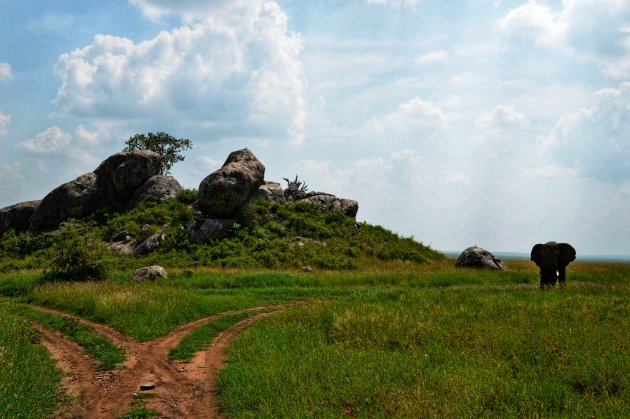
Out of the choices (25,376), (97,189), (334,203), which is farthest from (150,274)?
(334,203)

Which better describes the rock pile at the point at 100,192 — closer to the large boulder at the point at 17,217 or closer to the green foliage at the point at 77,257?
the large boulder at the point at 17,217

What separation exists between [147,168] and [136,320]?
4201 cm

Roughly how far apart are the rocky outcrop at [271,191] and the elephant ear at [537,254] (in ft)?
109

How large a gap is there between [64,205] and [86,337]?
42.4m

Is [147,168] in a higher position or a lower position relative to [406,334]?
higher

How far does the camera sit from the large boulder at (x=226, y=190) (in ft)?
146

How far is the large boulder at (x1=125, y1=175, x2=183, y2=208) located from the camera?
176ft

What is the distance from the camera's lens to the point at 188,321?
18.7 m

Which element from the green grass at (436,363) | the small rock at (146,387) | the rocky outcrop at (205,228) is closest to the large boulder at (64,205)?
the rocky outcrop at (205,228)

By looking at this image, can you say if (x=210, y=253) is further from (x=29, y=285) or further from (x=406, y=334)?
(x=406, y=334)

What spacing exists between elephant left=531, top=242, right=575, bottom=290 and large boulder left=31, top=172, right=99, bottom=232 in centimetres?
4878

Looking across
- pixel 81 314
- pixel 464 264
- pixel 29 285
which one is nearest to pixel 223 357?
pixel 81 314

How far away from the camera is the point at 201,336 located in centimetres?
1591

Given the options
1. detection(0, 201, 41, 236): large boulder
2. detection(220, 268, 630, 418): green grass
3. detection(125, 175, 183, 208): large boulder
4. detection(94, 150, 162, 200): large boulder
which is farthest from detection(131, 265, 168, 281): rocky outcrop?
detection(0, 201, 41, 236): large boulder
